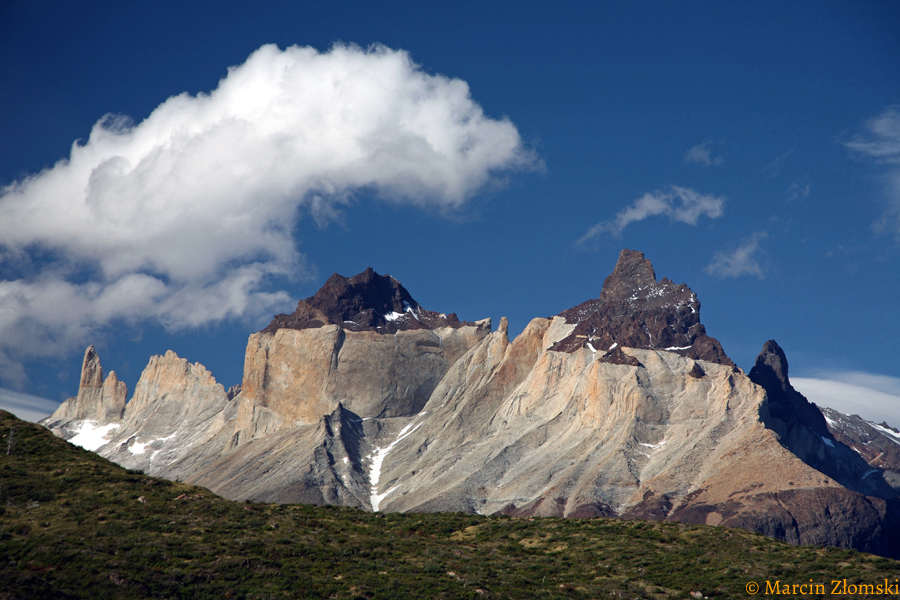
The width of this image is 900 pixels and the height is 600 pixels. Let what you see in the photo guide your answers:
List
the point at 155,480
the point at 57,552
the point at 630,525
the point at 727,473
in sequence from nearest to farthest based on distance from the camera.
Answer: the point at 57,552
the point at 155,480
the point at 630,525
the point at 727,473

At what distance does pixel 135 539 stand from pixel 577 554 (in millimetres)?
28762

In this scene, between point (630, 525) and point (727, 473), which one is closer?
point (630, 525)

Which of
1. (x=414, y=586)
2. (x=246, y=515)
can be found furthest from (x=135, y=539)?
(x=414, y=586)

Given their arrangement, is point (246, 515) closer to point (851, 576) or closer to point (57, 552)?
point (57, 552)

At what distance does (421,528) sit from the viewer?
63656 millimetres

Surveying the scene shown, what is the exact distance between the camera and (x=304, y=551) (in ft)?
170

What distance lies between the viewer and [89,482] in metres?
56.5

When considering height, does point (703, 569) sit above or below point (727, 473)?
below

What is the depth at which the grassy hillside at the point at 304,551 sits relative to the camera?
148 feet

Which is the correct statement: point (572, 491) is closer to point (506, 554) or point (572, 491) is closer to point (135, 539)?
point (506, 554)

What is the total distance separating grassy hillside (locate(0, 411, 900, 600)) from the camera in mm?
45125

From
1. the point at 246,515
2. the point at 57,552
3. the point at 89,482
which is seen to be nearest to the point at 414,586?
the point at 246,515

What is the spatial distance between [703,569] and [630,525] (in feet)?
41.3

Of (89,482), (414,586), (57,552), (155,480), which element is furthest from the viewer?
(155,480)
